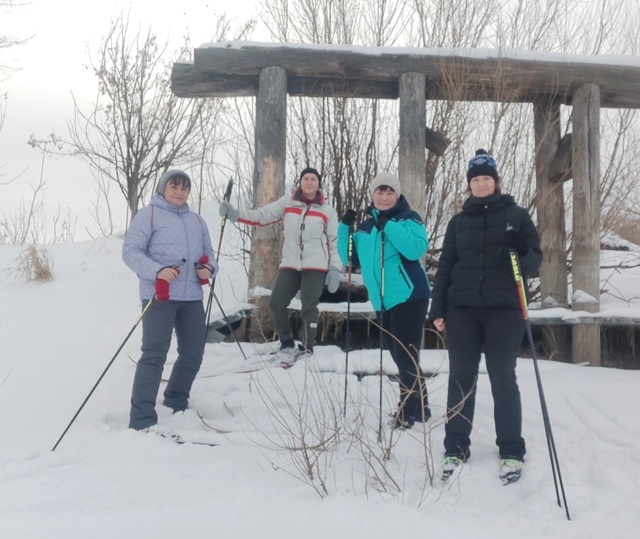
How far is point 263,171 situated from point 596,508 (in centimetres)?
430

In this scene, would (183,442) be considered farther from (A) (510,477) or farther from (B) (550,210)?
(B) (550,210)

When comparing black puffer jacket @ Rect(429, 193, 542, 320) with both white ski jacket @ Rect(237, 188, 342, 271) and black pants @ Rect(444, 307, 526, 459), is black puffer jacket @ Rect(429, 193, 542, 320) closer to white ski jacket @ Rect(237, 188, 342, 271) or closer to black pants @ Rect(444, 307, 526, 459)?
black pants @ Rect(444, 307, 526, 459)

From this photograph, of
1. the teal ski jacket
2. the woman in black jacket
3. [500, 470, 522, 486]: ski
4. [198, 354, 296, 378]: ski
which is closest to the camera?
[500, 470, 522, 486]: ski

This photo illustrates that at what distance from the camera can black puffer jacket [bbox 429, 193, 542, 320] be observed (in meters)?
3.34

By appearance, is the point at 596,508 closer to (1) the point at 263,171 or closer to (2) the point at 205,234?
(2) the point at 205,234

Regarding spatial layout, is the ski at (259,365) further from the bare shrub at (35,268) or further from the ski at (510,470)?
the bare shrub at (35,268)

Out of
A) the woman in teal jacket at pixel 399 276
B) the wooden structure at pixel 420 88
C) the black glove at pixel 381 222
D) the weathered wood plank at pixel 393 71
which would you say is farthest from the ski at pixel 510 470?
the weathered wood plank at pixel 393 71

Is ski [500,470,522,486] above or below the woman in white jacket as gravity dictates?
below

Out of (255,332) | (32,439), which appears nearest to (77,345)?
(255,332)

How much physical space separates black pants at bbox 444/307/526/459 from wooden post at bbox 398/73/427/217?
9.39ft

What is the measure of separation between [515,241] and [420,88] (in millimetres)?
3339

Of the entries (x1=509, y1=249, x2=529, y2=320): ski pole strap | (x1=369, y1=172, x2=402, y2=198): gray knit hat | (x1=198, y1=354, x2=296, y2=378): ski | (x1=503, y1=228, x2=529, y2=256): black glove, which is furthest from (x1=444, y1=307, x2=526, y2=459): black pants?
(x1=198, y1=354, x2=296, y2=378): ski

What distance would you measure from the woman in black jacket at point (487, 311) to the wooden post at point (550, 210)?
3601 millimetres


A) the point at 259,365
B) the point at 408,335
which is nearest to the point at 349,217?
the point at 408,335
